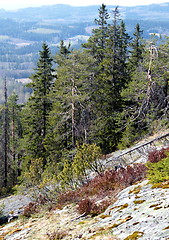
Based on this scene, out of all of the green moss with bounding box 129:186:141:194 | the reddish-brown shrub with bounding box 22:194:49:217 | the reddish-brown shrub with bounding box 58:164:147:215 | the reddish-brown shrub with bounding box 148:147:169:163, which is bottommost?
the reddish-brown shrub with bounding box 22:194:49:217

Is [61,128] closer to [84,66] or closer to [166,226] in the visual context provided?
[84,66]

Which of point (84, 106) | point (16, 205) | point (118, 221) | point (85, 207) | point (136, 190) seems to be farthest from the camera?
point (84, 106)

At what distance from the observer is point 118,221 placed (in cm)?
632

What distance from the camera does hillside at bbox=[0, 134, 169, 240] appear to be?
5.18 metres

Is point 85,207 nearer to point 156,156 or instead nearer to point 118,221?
point 118,221

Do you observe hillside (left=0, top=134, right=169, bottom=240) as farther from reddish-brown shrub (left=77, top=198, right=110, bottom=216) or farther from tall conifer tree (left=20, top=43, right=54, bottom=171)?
tall conifer tree (left=20, top=43, right=54, bottom=171)

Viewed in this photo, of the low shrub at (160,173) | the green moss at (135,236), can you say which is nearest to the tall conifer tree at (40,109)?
the low shrub at (160,173)

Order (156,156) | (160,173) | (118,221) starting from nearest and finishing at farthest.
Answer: (118,221), (160,173), (156,156)

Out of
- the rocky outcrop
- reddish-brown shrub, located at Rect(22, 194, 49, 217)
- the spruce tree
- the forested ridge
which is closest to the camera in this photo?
the rocky outcrop

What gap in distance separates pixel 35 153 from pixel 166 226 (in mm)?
23921

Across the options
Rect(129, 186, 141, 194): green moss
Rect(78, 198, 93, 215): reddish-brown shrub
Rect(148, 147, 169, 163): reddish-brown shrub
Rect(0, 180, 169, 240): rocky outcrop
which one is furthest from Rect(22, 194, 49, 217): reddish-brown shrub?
Rect(148, 147, 169, 163): reddish-brown shrub

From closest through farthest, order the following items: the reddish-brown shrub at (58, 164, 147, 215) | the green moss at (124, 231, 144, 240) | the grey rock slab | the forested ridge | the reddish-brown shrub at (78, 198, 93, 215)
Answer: the green moss at (124, 231, 144, 240), the reddish-brown shrub at (78, 198, 93, 215), the reddish-brown shrub at (58, 164, 147, 215), the grey rock slab, the forested ridge

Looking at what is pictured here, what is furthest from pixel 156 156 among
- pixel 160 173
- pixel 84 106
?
pixel 84 106

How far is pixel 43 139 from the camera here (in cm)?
2633
